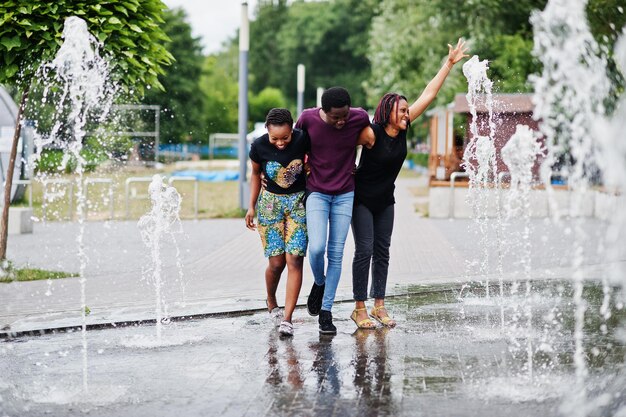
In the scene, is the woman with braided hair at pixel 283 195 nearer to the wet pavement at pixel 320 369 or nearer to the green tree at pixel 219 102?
the wet pavement at pixel 320 369

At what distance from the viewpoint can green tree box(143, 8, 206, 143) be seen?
62.3m

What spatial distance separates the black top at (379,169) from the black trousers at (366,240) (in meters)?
0.07

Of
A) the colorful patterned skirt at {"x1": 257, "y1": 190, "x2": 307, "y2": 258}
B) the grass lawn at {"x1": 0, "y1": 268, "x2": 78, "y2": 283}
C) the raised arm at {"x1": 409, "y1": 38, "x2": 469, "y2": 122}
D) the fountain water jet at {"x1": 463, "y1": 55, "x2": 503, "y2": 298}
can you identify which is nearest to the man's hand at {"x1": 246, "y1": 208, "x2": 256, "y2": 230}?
the colorful patterned skirt at {"x1": 257, "y1": 190, "x2": 307, "y2": 258}

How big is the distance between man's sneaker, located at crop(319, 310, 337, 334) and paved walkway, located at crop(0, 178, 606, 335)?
48.3 inches

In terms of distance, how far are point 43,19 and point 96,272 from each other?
2944 millimetres

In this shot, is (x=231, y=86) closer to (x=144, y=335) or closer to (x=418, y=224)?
(x=418, y=224)

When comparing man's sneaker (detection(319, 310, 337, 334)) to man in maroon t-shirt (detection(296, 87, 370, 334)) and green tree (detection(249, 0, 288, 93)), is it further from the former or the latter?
green tree (detection(249, 0, 288, 93))

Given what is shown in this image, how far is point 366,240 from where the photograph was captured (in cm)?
802

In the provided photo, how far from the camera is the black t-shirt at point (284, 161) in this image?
25.3 feet

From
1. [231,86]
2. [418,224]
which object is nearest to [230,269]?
[418,224]

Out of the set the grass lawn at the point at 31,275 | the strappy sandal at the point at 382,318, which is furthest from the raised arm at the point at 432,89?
the grass lawn at the point at 31,275

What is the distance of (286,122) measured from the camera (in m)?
7.62

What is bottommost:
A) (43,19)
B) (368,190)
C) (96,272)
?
(96,272)

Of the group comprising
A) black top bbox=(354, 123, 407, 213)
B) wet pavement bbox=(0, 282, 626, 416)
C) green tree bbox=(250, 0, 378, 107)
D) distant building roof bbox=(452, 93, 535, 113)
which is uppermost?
green tree bbox=(250, 0, 378, 107)
